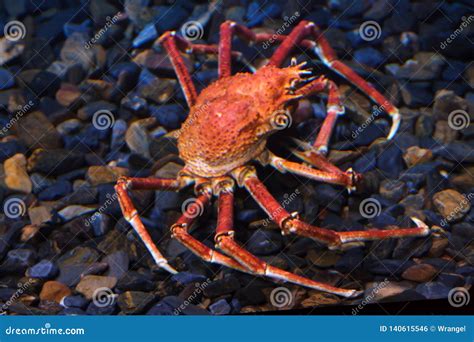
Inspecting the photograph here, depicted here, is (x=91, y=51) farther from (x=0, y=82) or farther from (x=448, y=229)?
(x=448, y=229)

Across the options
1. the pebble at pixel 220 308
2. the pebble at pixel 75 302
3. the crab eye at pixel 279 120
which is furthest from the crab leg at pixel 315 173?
the pebble at pixel 75 302

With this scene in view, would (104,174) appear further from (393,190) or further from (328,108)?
(393,190)

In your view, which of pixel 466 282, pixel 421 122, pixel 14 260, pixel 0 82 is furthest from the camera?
pixel 0 82

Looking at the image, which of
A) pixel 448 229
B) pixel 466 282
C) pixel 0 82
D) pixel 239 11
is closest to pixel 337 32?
pixel 239 11

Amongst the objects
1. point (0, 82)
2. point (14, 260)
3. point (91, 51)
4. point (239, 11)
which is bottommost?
point (14, 260)

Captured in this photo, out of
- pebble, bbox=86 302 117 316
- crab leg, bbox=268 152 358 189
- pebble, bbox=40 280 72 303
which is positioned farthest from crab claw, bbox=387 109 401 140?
pebble, bbox=40 280 72 303

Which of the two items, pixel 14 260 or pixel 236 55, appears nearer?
pixel 14 260
